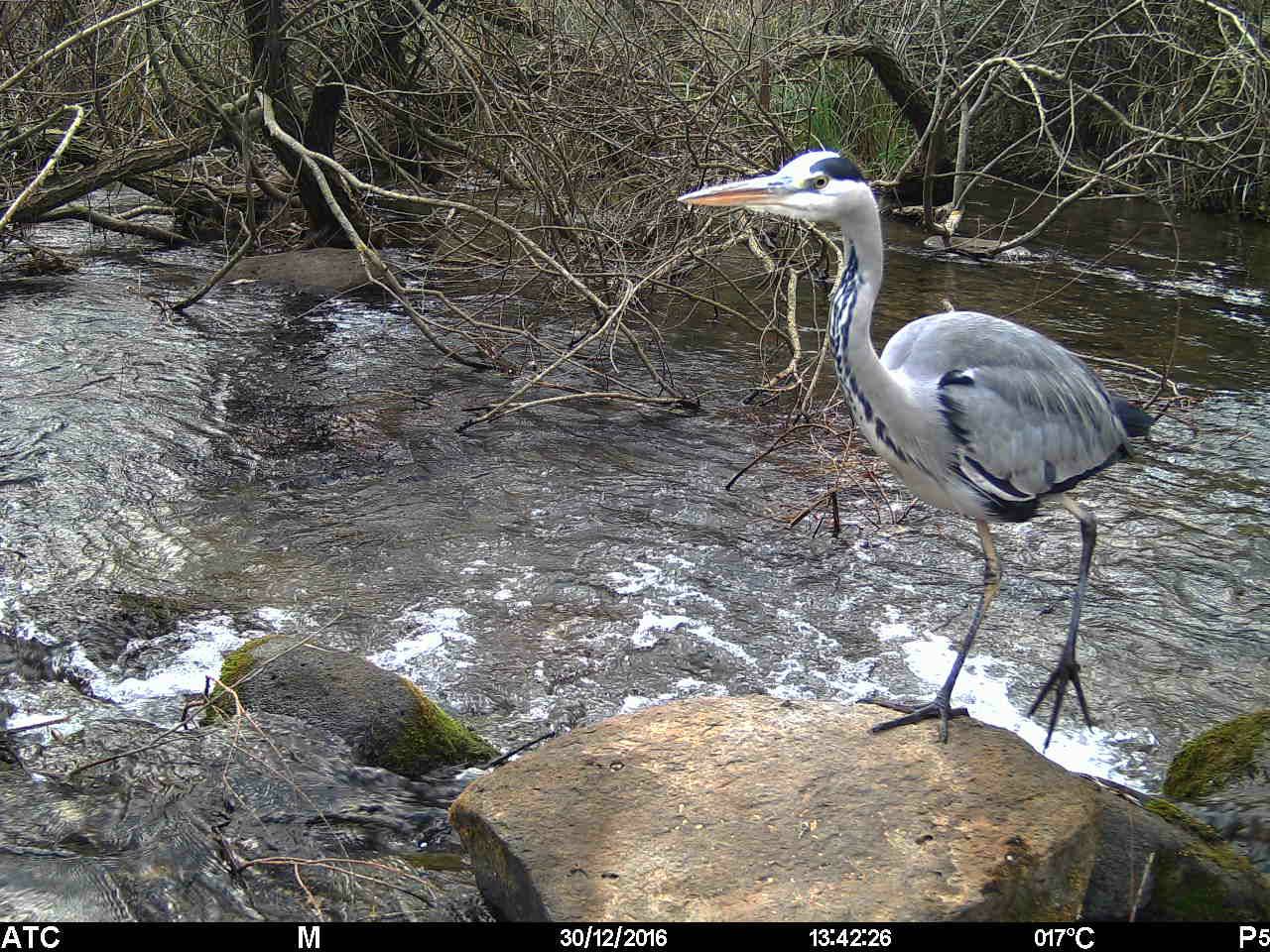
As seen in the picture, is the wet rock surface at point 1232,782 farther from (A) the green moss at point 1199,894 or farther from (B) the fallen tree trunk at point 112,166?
(B) the fallen tree trunk at point 112,166

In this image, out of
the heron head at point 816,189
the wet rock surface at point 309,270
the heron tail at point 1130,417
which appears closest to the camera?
the heron head at point 816,189

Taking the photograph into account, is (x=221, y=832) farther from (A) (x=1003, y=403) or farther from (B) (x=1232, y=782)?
(B) (x=1232, y=782)

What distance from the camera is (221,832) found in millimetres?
3625

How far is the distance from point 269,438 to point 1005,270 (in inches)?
288

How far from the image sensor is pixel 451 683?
480 centimetres

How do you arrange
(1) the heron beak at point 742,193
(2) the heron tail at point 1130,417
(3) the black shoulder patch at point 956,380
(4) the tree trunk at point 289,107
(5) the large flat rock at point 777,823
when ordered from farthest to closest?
1. (4) the tree trunk at point 289,107
2. (2) the heron tail at point 1130,417
3. (3) the black shoulder patch at point 956,380
4. (1) the heron beak at point 742,193
5. (5) the large flat rock at point 777,823

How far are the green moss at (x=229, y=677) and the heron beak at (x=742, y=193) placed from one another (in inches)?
87.8

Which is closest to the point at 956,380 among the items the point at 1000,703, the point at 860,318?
the point at 860,318

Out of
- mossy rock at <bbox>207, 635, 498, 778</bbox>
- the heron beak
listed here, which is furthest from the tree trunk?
the heron beak

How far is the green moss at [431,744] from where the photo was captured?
4.11 meters

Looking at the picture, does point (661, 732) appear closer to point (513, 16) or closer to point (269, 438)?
point (269, 438)

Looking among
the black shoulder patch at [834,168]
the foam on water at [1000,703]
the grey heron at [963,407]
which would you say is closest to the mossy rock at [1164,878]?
the grey heron at [963,407]

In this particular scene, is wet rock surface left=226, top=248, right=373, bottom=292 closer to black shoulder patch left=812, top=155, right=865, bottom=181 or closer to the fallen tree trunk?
the fallen tree trunk
